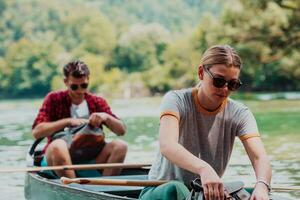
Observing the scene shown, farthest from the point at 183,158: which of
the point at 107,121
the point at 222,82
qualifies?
the point at 107,121

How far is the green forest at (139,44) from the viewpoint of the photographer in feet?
101

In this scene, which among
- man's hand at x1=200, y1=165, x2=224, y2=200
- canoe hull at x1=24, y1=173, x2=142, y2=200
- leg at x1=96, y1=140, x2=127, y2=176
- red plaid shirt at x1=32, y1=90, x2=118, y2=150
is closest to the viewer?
man's hand at x1=200, y1=165, x2=224, y2=200

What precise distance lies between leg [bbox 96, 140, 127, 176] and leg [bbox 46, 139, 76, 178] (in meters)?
0.37

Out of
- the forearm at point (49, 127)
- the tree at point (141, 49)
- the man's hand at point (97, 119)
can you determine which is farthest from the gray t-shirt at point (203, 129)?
the tree at point (141, 49)

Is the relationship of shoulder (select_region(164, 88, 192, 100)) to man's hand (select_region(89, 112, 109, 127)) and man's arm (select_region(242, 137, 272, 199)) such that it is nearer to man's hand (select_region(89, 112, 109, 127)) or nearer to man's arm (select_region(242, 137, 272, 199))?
man's arm (select_region(242, 137, 272, 199))

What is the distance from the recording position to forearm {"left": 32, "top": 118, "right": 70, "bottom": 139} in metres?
6.06

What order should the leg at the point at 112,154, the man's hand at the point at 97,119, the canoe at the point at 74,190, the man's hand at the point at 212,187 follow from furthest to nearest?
the leg at the point at 112,154 < the man's hand at the point at 97,119 < the canoe at the point at 74,190 < the man's hand at the point at 212,187

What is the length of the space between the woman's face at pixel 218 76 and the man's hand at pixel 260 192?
0.48 meters

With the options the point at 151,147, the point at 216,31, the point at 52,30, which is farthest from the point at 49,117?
the point at 52,30

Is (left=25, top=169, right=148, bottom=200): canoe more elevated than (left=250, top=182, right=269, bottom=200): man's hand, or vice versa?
(left=250, top=182, right=269, bottom=200): man's hand

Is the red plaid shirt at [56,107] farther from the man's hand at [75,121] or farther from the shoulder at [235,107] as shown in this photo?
the shoulder at [235,107]

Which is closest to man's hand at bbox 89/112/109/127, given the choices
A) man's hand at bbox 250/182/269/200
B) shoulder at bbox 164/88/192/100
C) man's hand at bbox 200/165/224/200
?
shoulder at bbox 164/88/192/100

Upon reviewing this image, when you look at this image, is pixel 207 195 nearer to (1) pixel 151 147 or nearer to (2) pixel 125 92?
(1) pixel 151 147

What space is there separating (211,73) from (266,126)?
16.7m
